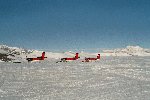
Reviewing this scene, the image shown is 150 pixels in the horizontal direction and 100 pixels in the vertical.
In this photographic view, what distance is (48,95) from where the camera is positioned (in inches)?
526

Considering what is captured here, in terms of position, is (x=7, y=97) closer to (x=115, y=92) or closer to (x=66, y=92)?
(x=66, y=92)

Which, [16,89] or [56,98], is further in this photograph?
[16,89]

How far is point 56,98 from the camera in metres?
12.6

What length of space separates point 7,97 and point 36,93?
67.5 inches

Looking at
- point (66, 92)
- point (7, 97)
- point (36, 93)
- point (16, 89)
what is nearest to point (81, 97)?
point (66, 92)

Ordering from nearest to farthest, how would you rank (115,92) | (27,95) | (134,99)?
(134,99), (27,95), (115,92)

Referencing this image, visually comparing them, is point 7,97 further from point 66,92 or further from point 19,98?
point 66,92

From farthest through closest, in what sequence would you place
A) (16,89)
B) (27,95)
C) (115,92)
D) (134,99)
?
(16,89) < (115,92) < (27,95) < (134,99)

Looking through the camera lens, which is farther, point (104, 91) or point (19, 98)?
point (104, 91)

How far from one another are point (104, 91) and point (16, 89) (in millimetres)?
5302

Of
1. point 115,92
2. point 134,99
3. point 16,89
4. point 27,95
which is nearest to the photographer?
point 134,99

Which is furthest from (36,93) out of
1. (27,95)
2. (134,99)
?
(134,99)

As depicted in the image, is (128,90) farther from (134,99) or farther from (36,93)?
(36,93)

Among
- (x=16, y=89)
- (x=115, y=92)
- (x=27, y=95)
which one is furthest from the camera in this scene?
(x=16, y=89)
